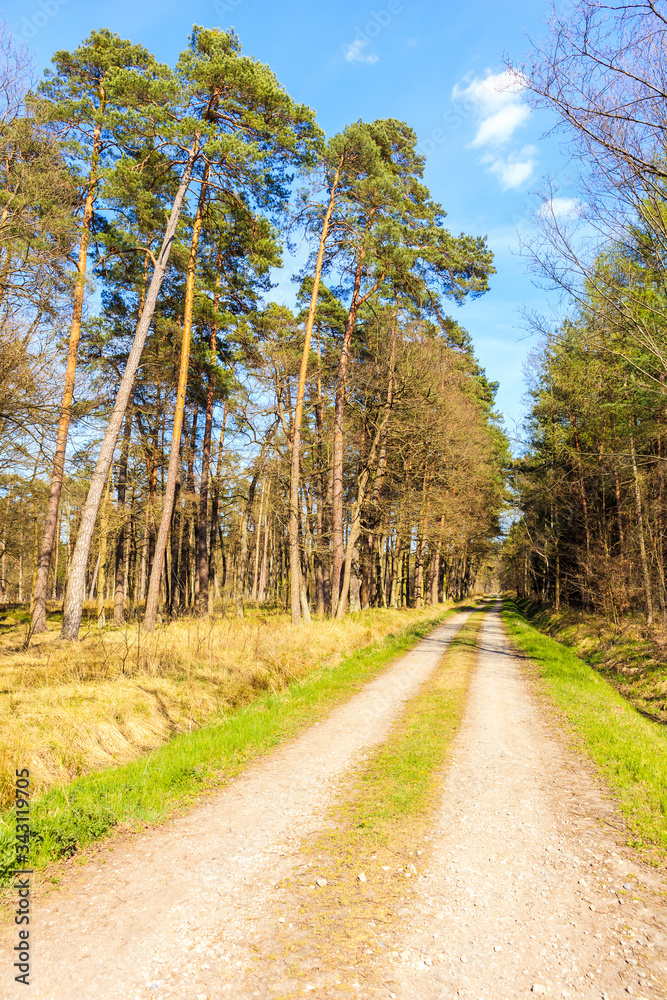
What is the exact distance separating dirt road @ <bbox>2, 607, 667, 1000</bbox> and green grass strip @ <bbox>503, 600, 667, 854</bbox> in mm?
285

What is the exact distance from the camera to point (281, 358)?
60.6 ft

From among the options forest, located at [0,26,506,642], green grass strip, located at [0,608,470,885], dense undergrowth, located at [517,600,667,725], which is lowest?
dense undergrowth, located at [517,600,667,725]

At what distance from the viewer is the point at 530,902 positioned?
11.4ft

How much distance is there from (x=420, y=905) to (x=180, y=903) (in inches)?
65.2

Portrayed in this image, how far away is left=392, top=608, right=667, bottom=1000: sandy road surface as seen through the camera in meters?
2.78

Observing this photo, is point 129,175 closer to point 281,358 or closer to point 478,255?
point 281,358

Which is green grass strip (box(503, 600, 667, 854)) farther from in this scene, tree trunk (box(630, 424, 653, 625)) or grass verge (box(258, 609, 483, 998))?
tree trunk (box(630, 424, 653, 625))

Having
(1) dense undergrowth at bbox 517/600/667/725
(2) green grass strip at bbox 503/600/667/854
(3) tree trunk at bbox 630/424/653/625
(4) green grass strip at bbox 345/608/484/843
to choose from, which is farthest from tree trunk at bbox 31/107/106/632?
(3) tree trunk at bbox 630/424/653/625

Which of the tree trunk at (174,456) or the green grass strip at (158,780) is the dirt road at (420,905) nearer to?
the green grass strip at (158,780)

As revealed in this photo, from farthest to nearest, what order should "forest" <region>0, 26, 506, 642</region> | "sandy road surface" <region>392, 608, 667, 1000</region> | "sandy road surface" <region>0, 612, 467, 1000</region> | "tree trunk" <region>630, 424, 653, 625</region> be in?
"tree trunk" <region>630, 424, 653, 625</region>
"forest" <region>0, 26, 506, 642</region>
"sandy road surface" <region>392, 608, 667, 1000</region>
"sandy road surface" <region>0, 612, 467, 1000</region>

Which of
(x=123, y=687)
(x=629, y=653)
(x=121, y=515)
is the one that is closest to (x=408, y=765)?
(x=123, y=687)

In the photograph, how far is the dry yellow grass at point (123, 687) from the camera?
5680mm

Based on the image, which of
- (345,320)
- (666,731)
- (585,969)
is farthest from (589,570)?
(585,969)

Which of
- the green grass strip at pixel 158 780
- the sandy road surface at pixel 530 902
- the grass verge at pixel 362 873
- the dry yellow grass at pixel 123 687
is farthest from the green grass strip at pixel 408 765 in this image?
the dry yellow grass at pixel 123 687
